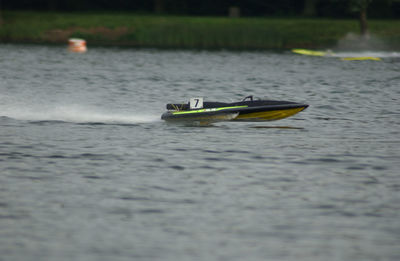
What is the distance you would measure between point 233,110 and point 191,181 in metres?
6.72

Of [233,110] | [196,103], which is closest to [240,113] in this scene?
[233,110]

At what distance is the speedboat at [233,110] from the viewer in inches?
787

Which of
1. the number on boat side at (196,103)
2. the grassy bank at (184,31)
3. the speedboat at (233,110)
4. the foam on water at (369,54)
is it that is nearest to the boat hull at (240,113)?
the speedboat at (233,110)

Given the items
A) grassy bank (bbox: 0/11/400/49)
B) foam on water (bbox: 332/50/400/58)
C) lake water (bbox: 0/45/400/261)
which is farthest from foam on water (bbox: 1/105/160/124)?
grassy bank (bbox: 0/11/400/49)

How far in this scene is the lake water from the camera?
33.0 ft

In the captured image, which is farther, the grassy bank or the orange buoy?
the grassy bank

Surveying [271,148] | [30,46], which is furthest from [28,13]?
[271,148]

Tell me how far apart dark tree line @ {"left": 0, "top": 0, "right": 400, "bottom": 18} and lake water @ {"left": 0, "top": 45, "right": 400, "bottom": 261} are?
53238 mm

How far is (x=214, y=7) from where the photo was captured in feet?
281

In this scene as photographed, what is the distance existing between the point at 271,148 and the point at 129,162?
3.99 m

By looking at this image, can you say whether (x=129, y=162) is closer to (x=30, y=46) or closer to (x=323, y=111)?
(x=323, y=111)

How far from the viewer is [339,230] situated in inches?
420

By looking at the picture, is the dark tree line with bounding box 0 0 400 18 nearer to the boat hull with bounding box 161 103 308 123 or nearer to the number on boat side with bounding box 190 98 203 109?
the boat hull with bounding box 161 103 308 123

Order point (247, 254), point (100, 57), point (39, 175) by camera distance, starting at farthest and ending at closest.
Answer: point (100, 57)
point (39, 175)
point (247, 254)
